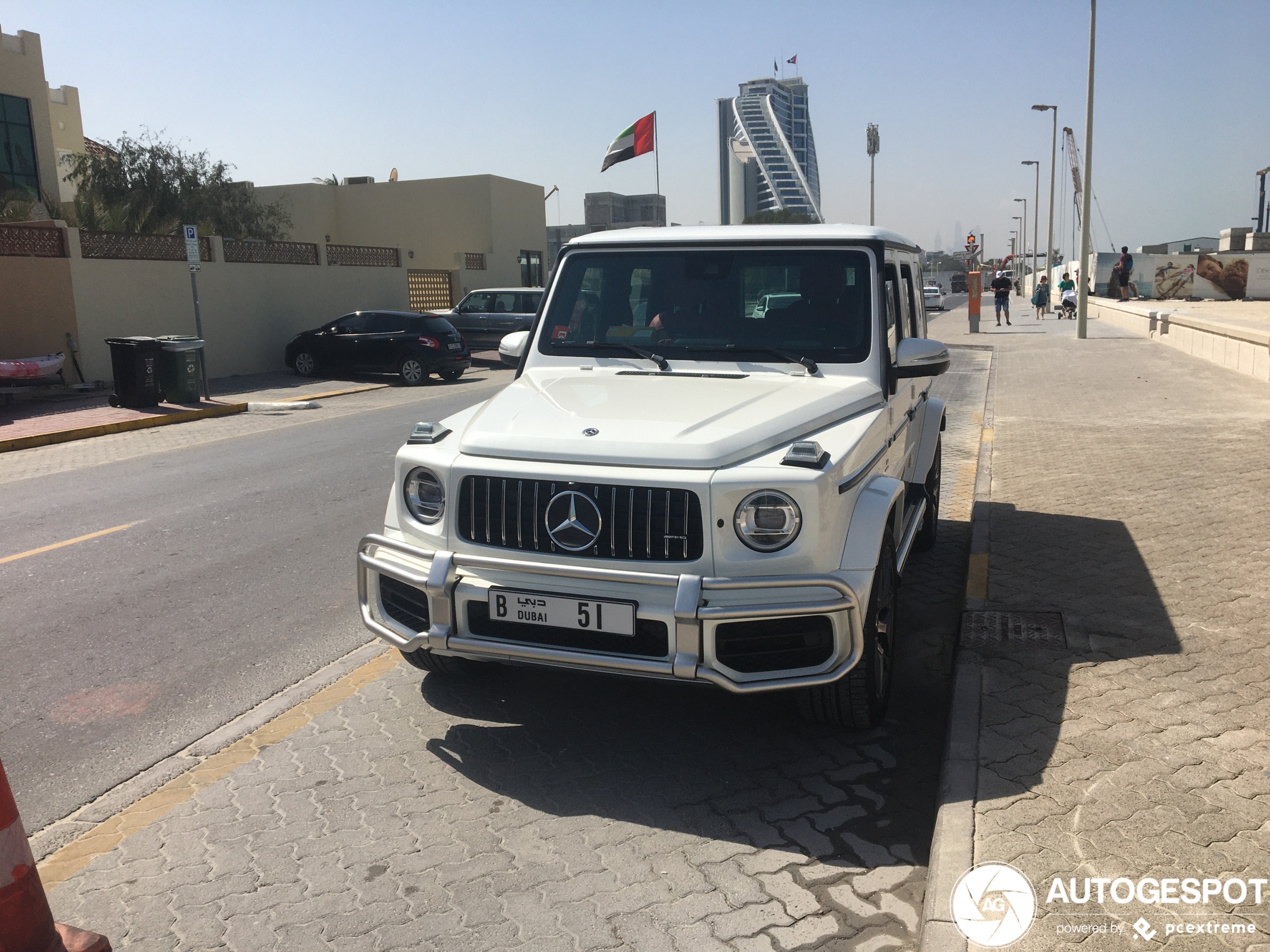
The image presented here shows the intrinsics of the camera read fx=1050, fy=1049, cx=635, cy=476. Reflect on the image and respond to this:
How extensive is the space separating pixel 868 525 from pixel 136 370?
1513 centimetres

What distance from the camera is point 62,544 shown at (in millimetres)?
7535

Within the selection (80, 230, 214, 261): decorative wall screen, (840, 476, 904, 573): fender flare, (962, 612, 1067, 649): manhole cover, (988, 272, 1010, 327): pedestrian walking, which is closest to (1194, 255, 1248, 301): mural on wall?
(988, 272, 1010, 327): pedestrian walking

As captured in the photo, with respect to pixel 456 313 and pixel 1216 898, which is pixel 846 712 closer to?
pixel 1216 898

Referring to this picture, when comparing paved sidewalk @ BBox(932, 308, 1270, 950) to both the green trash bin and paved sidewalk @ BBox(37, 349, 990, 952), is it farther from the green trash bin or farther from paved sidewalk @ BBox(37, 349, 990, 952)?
the green trash bin

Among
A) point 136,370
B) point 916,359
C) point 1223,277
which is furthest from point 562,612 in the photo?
point 1223,277

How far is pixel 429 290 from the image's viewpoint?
3203cm

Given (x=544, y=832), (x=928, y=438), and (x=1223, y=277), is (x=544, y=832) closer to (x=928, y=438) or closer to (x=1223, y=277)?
(x=928, y=438)

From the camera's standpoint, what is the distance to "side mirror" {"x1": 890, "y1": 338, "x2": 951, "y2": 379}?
15.3ft

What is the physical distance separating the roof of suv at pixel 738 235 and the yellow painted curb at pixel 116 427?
10871 mm

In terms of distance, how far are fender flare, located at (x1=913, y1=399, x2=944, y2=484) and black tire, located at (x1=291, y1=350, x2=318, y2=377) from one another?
17547 millimetres

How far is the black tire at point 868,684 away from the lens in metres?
3.85

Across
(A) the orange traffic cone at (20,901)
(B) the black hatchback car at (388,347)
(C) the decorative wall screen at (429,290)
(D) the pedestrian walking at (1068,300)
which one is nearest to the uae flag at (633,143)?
(C) the decorative wall screen at (429,290)

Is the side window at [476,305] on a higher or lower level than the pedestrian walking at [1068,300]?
higher

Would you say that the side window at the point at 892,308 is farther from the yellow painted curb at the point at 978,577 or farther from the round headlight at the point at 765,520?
the round headlight at the point at 765,520
